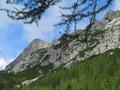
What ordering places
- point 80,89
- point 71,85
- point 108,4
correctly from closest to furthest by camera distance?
point 108,4 → point 80,89 → point 71,85

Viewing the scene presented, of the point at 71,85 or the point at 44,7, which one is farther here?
the point at 71,85

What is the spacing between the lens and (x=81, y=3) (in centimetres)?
1173

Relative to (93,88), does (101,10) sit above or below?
above

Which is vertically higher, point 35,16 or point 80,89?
point 35,16

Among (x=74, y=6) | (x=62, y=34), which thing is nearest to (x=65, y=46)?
(x=62, y=34)

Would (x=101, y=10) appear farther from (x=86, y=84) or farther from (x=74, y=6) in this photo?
(x=86, y=84)

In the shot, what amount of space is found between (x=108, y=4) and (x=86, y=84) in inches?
98.0

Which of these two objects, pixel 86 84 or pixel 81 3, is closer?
pixel 81 3

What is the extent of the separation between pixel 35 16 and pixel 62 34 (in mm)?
910

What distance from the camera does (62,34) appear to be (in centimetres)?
1205

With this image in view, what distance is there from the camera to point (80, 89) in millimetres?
12414

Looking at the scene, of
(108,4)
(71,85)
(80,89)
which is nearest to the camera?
(108,4)

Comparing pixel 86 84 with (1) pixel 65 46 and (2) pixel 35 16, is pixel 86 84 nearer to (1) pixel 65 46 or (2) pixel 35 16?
(1) pixel 65 46

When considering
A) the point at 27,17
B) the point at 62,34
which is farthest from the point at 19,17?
the point at 62,34
